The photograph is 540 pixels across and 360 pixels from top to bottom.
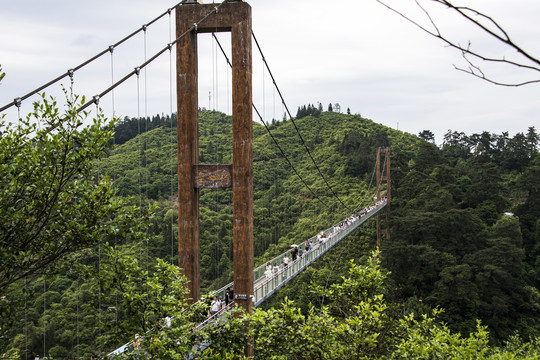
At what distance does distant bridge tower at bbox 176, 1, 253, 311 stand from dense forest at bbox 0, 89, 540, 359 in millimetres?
1223

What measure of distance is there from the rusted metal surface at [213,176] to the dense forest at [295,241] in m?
1.47

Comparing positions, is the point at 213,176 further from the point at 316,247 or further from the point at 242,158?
the point at 316,247

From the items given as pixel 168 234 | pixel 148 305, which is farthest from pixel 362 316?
pixel 168 234

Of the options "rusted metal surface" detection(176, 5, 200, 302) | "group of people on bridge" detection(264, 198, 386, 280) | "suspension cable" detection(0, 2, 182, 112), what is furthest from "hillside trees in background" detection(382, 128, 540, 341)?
"suspension cable" detection(0, 2, 182, 112)

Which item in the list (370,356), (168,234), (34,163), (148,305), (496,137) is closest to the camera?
(34,163)

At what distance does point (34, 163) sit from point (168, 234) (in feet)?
57.7

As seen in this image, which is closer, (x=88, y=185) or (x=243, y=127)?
(x=88, y=185)

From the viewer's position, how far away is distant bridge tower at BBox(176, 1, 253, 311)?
6.81 meters

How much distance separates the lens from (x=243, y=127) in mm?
6812

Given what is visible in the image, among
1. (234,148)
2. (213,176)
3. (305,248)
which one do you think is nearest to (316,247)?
(305,248)

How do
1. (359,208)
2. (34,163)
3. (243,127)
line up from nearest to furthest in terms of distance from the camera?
(34,163) < (243,127) < (359,208)

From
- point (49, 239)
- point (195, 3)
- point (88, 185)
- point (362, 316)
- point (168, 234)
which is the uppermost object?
point (195, 3)

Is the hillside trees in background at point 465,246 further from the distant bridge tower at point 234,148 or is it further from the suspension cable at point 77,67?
the suspension cable at point 77,67

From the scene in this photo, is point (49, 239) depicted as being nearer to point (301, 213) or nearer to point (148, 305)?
point (148, 305)
